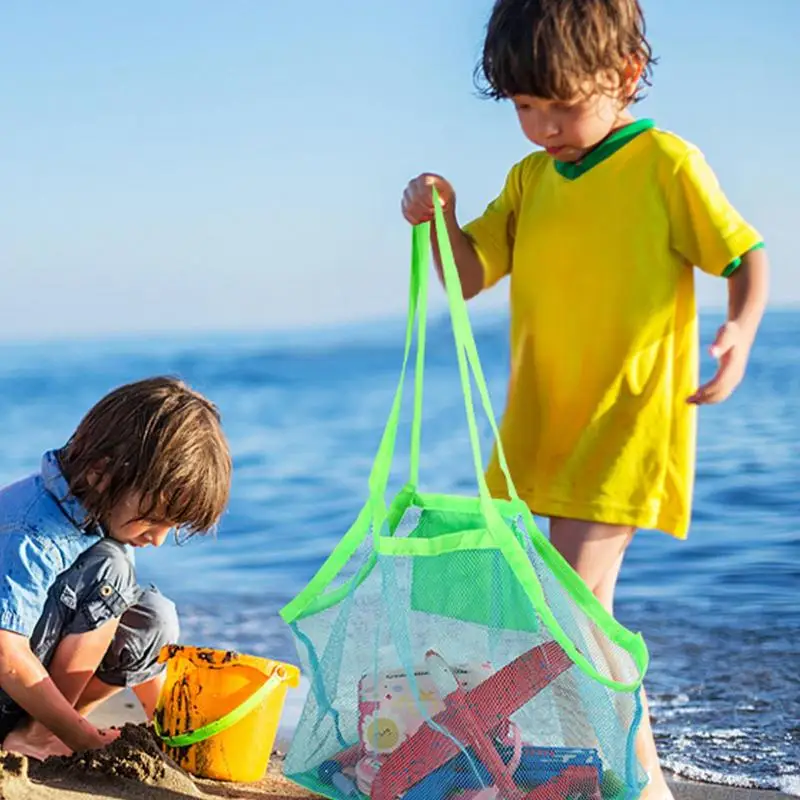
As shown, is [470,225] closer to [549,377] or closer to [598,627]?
[549,377]

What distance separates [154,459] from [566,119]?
1.04 meters

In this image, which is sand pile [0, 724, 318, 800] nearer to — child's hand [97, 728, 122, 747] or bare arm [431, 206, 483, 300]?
child's hand [97, 728, 122, 747]

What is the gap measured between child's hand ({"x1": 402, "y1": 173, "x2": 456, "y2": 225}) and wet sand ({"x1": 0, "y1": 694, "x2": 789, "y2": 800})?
45.1 inches

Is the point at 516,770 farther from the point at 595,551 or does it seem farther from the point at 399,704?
the point at 595,551

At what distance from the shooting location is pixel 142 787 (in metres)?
2.62

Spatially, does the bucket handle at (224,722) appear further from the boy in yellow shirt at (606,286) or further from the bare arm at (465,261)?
the bare arm at (465,261)

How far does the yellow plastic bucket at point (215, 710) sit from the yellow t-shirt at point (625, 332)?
0.68 meters

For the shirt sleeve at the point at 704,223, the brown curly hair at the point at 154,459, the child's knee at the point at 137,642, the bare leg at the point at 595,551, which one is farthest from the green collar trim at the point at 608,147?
the child's knee at the point at 137,642

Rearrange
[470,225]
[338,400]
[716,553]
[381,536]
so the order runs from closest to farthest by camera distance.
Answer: [381,536] < [470,225] < [716,553] < [338,400]

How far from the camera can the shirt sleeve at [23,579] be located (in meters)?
2.71

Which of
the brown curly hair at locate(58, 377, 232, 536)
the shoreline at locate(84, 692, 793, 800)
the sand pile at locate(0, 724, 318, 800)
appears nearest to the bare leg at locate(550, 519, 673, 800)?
the shoreline at locate(84, 692, 793, 800)

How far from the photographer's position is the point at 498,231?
10.2 feet

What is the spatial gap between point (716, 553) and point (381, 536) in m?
3.99

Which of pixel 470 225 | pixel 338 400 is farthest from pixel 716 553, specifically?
pixel 338 400
